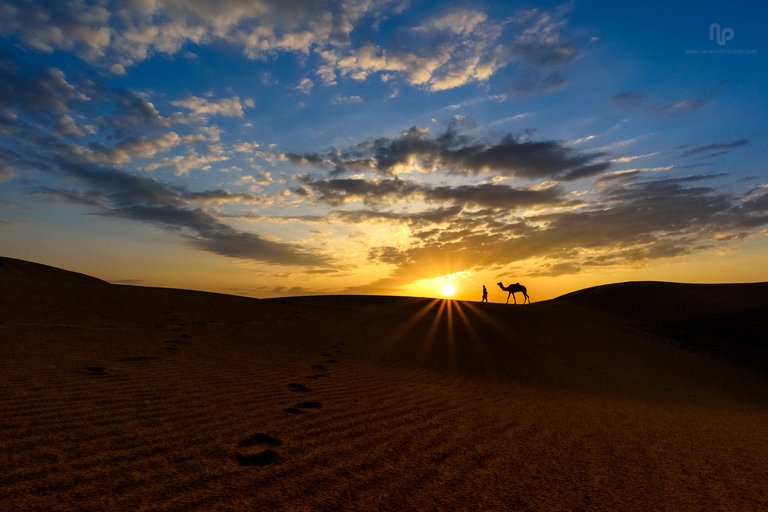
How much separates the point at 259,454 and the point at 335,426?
1046 millimetres

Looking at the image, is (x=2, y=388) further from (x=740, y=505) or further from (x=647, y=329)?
(x=647, y=329)

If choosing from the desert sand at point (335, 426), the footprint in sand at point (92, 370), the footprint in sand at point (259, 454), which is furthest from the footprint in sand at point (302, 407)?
the footprint in sand at point (92, 370)

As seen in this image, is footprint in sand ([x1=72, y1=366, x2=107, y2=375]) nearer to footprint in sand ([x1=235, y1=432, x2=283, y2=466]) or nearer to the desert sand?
the desert sand

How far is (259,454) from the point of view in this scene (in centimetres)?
351

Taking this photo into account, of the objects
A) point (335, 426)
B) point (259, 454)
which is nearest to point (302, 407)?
point (335, 426)

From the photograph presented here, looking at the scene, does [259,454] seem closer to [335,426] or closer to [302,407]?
[335,426]

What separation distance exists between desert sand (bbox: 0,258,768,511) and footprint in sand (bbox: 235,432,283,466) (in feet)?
0.07

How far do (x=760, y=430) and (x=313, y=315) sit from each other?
15789 mm

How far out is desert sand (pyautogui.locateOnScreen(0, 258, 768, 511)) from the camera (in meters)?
2.93

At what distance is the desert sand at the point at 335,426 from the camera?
115 inches

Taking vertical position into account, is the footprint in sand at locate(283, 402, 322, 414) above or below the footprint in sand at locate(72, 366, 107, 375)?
below

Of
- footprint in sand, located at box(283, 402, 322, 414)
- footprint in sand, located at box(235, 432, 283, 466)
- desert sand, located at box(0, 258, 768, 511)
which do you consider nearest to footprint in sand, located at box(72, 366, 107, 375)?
desert sand, located at box(0, 258, 768, 511)

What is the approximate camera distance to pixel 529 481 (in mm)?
3381

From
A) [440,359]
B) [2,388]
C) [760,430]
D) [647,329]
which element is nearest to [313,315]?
[440,359]
